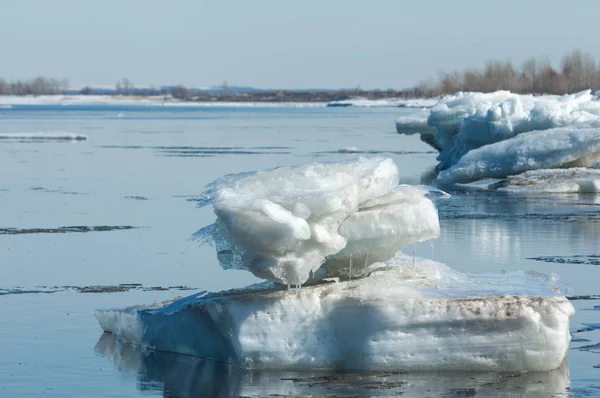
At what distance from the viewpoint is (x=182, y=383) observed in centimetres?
700

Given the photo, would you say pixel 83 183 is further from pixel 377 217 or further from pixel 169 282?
pixel 377 217

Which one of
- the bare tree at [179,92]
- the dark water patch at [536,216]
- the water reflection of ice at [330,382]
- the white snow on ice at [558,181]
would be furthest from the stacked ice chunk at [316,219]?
the bare tree at [179,92]

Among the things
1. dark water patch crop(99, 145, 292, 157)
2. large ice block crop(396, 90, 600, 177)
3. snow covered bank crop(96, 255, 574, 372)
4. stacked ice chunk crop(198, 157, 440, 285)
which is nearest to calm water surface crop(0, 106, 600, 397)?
snow covered bank crop(96, 255, 574, 372)

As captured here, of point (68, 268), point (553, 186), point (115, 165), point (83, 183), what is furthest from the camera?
point (115, 165)

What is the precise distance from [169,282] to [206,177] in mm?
11864

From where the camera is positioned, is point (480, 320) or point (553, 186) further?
point (553, 186)

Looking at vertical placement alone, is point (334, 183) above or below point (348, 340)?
above

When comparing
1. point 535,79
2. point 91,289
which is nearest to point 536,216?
point 91,289

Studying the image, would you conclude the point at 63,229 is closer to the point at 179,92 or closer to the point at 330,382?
the point at 330,382

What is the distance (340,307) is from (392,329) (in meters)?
0.33

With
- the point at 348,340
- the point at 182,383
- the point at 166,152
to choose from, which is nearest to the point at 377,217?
the point at 348,340

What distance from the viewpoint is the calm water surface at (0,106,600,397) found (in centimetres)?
691

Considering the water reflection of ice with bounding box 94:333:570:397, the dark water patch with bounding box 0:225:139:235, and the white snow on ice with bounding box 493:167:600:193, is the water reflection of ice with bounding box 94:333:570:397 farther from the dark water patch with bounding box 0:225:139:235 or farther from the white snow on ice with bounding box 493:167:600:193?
the white snow on ice with bounding box 493:167:600:193

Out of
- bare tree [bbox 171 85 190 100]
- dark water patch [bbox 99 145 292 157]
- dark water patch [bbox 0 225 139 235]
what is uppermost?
dark water patch [bbox 0 225 139 235]
